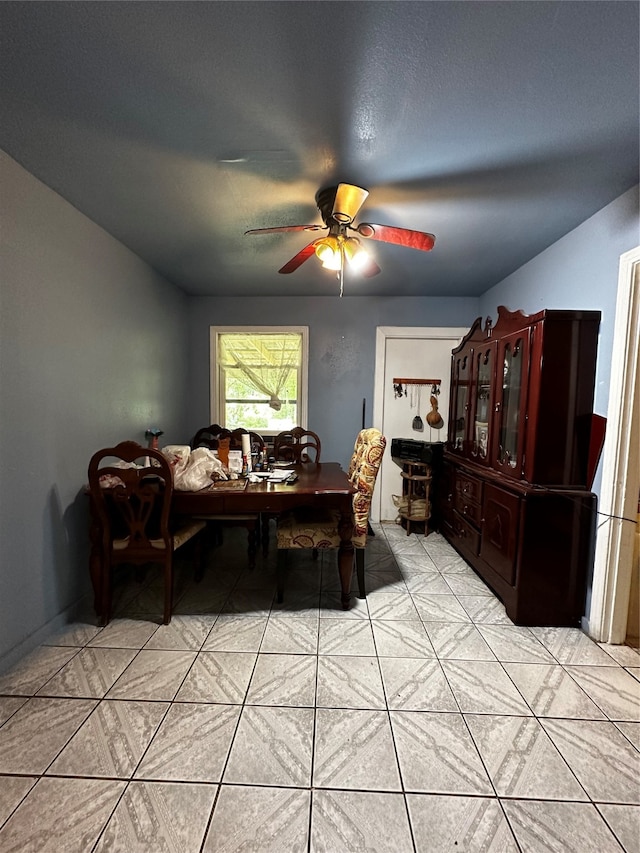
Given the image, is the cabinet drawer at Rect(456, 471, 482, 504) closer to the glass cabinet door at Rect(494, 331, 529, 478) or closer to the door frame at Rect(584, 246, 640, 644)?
the glass cabinet door at Rect(494, 331, 529, 478)

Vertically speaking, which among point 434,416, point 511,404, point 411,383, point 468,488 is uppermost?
point 411,383

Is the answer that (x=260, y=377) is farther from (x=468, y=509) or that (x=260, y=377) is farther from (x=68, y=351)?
(x=468, y=509)

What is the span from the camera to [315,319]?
11.8ft

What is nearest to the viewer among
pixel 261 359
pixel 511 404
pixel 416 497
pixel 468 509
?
pixel 511 404

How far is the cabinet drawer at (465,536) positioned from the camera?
2520 millimetres

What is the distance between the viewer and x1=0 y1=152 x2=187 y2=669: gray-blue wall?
1.60 m

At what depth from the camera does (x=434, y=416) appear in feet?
11.7

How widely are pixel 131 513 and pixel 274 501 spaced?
777mm

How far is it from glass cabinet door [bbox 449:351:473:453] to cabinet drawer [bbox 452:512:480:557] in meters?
0.59

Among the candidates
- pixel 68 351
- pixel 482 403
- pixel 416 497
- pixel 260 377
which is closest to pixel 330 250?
pixel 68 351

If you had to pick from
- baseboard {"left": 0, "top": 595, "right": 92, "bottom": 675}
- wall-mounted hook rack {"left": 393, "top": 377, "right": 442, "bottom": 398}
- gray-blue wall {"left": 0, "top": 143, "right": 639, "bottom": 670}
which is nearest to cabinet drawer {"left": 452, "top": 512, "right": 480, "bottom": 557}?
gray-blue wall {"left": 0, "top": 143, "right": 639, "bottom": 670}

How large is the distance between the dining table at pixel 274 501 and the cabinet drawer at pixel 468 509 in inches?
40.8

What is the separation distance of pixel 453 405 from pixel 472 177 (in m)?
2.05

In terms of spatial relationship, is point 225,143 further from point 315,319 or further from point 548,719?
point 548,719
